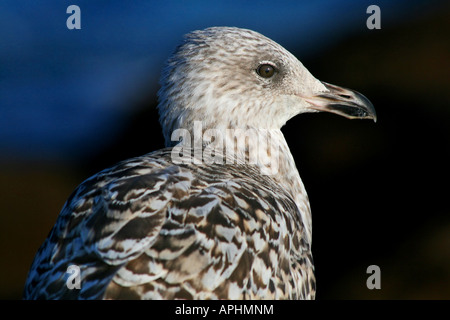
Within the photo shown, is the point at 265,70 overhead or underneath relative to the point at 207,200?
overhead

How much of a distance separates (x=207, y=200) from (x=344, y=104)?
4.78 feet

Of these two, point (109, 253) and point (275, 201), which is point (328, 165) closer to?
point (275, 201)

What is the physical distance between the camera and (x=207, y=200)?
2.59m

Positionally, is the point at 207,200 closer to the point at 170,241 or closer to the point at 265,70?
the point at 170,241

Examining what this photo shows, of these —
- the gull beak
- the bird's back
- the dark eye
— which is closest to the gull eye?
the dark eye

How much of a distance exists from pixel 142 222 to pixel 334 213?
15.6ft

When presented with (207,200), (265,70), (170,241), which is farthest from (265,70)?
(170,241)

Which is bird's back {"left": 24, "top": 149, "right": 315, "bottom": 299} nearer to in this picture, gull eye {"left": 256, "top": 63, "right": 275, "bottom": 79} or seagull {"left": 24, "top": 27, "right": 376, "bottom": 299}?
seagull {"left": 24, "top": 27, "right": 376, "bottom": 299}

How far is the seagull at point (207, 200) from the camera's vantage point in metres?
2.35

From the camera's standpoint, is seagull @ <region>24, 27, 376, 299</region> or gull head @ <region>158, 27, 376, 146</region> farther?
gull head @ <region>158, 27, 376, 146</region>

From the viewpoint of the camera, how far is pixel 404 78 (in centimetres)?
701

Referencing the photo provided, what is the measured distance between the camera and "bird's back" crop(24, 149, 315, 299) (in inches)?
90.8

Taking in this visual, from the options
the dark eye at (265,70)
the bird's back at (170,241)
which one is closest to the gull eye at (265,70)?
the dark eye at (265,70)

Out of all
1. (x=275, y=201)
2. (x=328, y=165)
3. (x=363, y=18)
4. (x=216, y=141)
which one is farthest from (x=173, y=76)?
(x=363, y=18)
